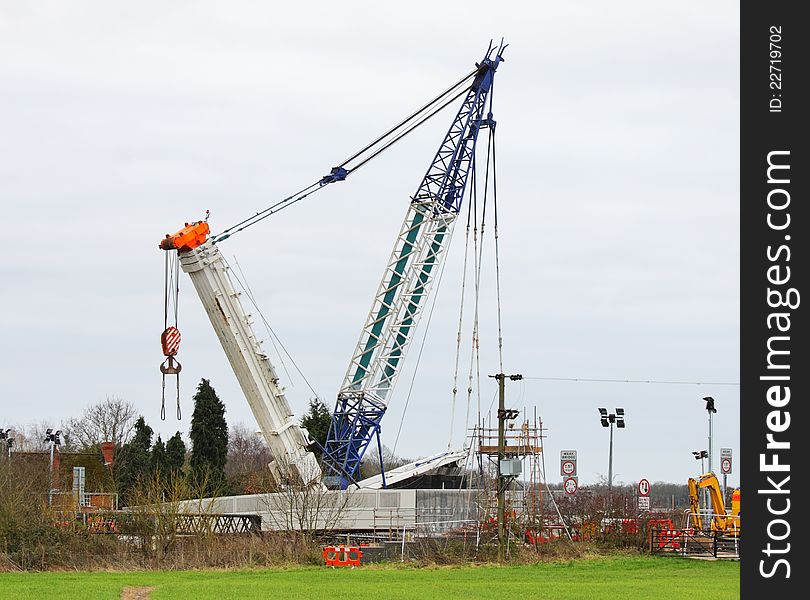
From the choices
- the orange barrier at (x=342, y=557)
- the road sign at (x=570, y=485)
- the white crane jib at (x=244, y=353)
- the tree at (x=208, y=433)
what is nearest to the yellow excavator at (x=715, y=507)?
the road sign at (x=570, y=485)

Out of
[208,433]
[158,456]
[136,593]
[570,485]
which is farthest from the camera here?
[158,456]

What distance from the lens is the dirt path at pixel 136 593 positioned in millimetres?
33062

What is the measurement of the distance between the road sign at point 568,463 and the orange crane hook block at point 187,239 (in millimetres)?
17736

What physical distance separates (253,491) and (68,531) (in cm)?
2303

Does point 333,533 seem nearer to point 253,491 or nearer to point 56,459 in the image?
point 253,491

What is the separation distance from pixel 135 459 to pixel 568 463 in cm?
4101

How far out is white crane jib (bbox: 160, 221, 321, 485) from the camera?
53906mm

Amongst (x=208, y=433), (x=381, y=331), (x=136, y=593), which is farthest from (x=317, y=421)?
(x=136, y=593)

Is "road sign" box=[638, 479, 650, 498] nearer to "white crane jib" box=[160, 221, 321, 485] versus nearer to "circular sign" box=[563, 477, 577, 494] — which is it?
"circular sign" box=[563, 477, 577, 494]

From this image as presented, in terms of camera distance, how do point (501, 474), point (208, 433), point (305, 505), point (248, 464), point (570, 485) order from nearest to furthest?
1. point (501, 474)
2. point (305, 505)
3. point (570, 485)
4. point (208, 433)
5. point (248, 464)

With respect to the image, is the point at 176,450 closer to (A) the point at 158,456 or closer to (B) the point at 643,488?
(A) the point at 158,456

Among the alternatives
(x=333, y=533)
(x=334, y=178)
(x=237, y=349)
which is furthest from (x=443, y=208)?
(x=333, y=533)

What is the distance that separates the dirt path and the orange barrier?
10876 millimetres

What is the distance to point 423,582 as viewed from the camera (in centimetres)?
3775
